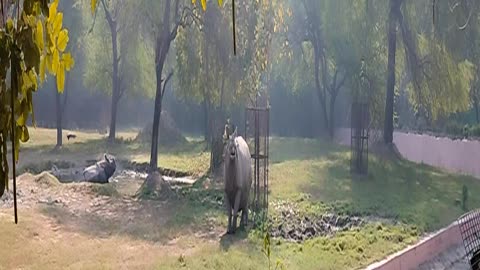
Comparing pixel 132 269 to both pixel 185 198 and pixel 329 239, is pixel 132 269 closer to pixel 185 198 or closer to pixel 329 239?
pixel 329 239

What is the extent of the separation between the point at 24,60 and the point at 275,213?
16.2 feet

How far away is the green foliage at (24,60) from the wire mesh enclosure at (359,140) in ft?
24.7

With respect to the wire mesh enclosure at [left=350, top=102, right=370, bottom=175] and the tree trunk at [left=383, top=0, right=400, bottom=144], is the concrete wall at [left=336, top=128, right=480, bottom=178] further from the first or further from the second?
the wire mesh enclosure at [left=350, top=102, right=370, bottom=175]

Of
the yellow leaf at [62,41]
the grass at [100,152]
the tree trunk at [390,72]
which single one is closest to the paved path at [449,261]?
the grass at [100,152]

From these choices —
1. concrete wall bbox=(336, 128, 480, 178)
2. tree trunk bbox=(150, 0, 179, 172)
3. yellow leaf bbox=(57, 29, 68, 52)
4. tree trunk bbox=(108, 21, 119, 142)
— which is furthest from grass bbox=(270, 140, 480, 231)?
yellow leaf bbox=(57, 29, 68, 52)

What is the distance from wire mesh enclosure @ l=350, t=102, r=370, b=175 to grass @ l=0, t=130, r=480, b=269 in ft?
0.47

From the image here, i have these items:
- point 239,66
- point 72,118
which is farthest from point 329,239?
point 72,118

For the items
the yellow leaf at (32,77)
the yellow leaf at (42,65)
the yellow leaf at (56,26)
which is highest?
the yellow leaf at (56,26)

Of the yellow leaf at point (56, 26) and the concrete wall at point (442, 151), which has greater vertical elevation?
the yellow leaf at point (56, 26)

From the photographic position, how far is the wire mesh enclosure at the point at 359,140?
831cm

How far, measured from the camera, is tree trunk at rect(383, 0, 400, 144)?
9984 millimetres

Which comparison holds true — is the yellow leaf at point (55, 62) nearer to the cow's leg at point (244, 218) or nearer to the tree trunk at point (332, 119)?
the cow's leg at point (244, 218)

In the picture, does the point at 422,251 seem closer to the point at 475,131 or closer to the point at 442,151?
the point at 442,151

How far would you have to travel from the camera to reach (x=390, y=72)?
10133 mm
